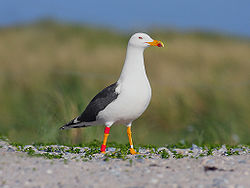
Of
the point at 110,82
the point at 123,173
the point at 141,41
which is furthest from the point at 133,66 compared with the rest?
the point at 110,82

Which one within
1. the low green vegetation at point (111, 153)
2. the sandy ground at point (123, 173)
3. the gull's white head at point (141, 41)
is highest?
the gull's white head at point (141, 41)

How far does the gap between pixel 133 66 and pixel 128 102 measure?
0.53 metres

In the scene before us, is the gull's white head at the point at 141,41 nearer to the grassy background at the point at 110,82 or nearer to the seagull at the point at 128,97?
the seagull at the point at 128,97

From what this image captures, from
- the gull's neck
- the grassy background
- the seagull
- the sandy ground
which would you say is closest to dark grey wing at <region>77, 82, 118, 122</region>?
the seagull

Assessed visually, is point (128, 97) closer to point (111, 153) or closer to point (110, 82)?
point (111, 153)

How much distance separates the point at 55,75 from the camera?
16.1 metres

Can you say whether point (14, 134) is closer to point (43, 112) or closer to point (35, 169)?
point (43, 112)

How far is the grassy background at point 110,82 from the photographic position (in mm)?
9773

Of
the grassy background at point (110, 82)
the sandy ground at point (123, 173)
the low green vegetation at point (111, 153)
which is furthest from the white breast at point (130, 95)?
the grassy background at point (110, 82)

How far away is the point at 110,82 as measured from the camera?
1441cm

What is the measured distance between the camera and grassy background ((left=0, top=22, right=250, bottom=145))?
9.77 metres

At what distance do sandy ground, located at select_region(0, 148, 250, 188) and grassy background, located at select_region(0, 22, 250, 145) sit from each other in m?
3.25

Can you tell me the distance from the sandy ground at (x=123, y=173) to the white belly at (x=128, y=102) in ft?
2.10

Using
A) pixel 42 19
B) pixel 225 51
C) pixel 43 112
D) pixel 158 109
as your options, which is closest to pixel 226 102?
pixel 158 109
